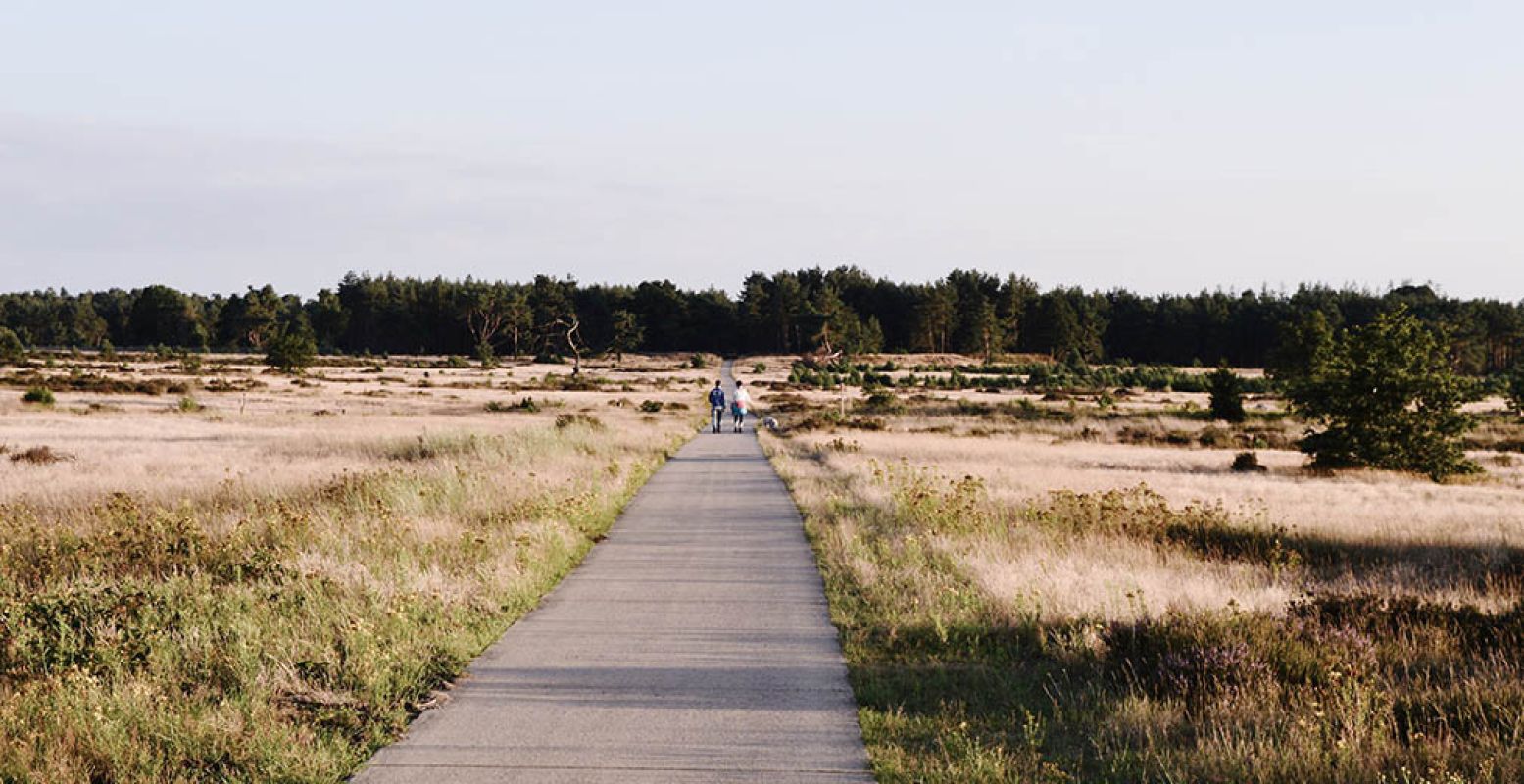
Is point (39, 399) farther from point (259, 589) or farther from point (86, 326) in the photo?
point (86, 326)

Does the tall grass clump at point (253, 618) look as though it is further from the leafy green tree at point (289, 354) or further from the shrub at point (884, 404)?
the leafy green tree at point (289, 354)

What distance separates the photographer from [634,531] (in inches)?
568

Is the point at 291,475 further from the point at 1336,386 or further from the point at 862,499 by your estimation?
the point at 1336,386

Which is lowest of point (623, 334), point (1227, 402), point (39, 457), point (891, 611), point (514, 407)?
point (514, 407)

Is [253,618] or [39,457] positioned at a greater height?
[253,618]

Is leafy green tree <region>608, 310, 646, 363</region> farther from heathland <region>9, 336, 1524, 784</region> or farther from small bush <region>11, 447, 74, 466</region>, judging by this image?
heathland <region>9, 336, 1524, 784</region>

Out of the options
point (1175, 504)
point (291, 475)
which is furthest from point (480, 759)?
point (1175, 504)

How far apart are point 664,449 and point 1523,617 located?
21.8 m

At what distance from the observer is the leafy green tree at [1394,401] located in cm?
3062

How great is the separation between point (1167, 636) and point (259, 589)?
25.6 feet

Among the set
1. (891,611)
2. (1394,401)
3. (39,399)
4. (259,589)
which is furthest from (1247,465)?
(39,399)

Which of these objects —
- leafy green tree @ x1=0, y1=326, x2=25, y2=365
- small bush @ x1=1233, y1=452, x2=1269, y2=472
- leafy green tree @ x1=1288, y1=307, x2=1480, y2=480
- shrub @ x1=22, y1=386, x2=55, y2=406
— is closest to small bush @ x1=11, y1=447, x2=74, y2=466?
shrub @ x1=22, y1=386, x2=55, y2=406

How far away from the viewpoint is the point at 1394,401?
31125 millimetres

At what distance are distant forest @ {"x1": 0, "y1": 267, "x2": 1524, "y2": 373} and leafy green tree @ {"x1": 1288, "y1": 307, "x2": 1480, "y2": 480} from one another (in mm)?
92320
